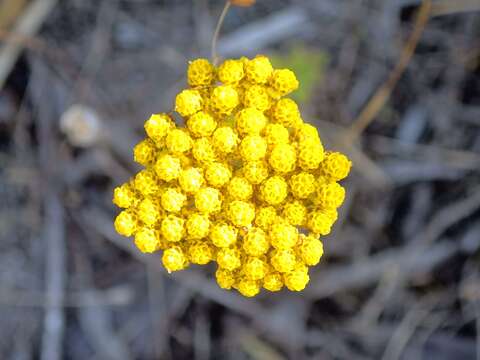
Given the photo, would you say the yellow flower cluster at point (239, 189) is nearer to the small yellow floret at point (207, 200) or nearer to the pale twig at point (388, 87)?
the small yellow floret at point (207, 200)

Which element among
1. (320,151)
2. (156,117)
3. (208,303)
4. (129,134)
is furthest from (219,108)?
(208,303)

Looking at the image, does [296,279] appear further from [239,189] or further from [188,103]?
[188,103]

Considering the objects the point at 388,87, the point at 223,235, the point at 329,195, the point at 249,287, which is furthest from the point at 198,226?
the point at 388,87

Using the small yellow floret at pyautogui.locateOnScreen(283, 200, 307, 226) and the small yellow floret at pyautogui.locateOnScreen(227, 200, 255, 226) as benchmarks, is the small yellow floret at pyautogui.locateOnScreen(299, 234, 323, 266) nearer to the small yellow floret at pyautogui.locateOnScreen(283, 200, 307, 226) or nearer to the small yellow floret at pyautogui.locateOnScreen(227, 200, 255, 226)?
the small yellow floret at pyautogui.locateOnScreen(283, 200, 307, 226)

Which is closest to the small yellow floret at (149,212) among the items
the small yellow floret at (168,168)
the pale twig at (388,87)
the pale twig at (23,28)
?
the small yellow floret at (168,168)

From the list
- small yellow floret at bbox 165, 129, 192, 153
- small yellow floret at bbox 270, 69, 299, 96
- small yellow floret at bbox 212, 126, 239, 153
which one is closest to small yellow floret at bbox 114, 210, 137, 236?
small yellow floret at bbox 165, 129, 192, 153
